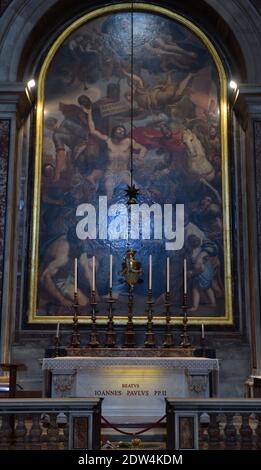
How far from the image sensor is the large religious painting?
12.5 m

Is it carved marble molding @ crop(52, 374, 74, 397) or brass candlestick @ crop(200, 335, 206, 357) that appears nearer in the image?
carved marble molding @ crop(52, 374, 74, 397)

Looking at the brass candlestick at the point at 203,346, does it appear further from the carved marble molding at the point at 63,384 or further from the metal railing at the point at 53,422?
the metal railing at the point at 53,422

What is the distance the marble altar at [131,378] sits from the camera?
976 cm

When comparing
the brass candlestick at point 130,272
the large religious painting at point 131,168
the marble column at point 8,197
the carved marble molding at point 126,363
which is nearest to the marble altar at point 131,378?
the carved marble molding at point 126,363

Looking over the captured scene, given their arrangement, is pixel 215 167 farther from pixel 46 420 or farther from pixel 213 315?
pixel 46 420

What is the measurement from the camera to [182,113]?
13.3m

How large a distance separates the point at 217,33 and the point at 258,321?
5.97 m

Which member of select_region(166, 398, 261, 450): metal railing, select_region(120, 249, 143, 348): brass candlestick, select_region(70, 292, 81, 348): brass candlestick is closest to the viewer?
select_region(166, 398, 261, 450): metal railing

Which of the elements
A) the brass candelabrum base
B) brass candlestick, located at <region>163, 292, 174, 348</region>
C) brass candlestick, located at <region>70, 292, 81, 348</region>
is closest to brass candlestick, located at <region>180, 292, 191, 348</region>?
brass candlestick, located at <region>163, 292, 174, 348</region>

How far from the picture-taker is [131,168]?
12867 millimetres

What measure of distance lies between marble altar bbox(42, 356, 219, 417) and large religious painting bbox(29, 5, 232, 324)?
2301 millimetres

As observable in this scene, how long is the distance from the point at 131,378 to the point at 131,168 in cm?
454

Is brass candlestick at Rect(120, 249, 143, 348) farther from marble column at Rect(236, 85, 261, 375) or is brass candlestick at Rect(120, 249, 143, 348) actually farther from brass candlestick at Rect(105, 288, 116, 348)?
marble column at Rect(236, 85, 261, 375)
